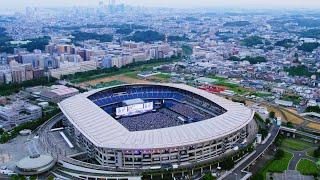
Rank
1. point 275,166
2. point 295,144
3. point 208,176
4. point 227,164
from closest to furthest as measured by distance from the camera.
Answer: point 208,176 < point 227,164 < point 275,166 < point 295,144

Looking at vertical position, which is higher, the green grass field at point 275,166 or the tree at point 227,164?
the tree at point 227,164

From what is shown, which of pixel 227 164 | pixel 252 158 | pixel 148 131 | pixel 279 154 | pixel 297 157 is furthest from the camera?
pixel 297 157

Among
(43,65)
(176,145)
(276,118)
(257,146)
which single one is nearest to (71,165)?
(176,145)

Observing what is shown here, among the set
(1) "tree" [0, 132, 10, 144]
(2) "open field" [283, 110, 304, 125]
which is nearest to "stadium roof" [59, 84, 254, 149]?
(1) "tree" [0, 132, 10, 144]

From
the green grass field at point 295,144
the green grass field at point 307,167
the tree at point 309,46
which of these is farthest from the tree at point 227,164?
the tree at point 309,46

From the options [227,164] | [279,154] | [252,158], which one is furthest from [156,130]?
[279,154]

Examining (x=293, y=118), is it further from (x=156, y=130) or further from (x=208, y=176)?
(x=156, y=130)

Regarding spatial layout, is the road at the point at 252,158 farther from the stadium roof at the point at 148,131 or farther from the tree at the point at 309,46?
the tree at the point at 309,46

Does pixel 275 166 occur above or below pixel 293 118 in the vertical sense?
below
